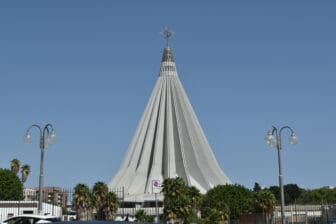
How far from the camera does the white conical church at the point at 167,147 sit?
104375mm

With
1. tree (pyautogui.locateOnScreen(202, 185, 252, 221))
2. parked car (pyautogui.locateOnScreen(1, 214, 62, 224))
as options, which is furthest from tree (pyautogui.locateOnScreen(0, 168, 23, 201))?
parked car (pyautogui.locateOnScreen(1, 214, 62, 224))

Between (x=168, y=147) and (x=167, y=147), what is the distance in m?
0.54

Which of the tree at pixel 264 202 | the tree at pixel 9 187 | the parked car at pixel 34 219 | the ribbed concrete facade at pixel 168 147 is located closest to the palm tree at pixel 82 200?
the tree at pixel 264 202

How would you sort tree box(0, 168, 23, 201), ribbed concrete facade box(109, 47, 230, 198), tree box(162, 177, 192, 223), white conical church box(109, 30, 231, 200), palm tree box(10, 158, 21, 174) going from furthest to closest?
ribbed concrete facade box(109, 47, 230, 198)
white conical church box(109, 30, 231, 200)
palm tree box(10, 158, 21, 174)
tree box(0, 168, 23, 201)
tree box(162, 177, 192, 223)

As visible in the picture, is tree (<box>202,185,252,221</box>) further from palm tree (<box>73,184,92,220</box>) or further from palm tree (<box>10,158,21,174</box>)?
palm tree (<box>10,158,21,174</box>)

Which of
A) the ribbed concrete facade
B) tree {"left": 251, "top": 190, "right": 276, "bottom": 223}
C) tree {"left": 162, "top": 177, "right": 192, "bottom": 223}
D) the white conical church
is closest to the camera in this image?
tree {"left": 162, "top": 177, "right": 192, "bottom": 223}

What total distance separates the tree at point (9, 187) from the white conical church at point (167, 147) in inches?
1104

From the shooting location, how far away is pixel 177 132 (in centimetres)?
11519

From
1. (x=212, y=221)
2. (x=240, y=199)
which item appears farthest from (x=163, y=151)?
(x=212, y=221)

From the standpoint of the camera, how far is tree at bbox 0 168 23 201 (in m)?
70.0

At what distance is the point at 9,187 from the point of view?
232 feet

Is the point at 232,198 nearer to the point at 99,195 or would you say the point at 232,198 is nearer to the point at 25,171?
the point at 99,195

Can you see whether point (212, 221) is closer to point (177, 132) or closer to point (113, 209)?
point (113, 209)

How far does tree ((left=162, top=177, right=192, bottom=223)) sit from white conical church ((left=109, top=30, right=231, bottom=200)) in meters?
43.0
